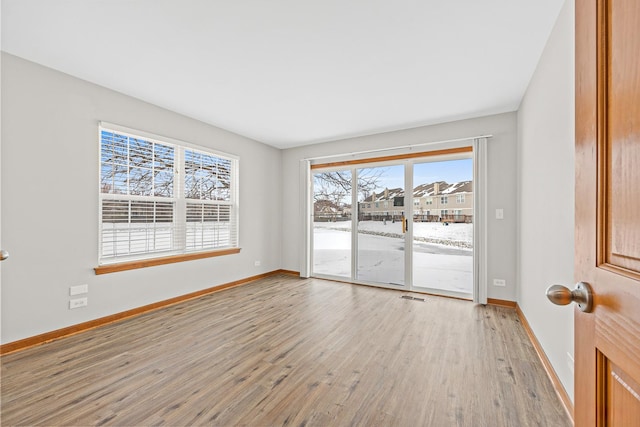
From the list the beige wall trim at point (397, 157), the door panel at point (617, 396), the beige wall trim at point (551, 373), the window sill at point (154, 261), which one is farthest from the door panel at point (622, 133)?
the window sill at point (154, 261)

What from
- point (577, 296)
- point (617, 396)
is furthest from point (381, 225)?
point (617, 396)

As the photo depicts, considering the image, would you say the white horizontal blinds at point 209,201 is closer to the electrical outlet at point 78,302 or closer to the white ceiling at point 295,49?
the white ceiling at point 295,49

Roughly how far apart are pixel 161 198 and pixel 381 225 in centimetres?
326

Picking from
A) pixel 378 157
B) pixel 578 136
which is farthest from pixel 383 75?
pixel 578 136

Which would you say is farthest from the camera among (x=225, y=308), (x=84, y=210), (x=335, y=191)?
(x=335, y=191)

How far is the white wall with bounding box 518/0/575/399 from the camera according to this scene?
5.38ft

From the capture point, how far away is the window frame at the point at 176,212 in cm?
293

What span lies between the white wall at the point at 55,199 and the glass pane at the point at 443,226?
3.21 meters

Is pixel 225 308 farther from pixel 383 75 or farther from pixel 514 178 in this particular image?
pixel 514 178

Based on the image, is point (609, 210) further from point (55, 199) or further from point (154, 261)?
point (154, 261)

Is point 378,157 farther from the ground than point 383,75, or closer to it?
closer to it

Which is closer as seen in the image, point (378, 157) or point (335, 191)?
point (378, 157)

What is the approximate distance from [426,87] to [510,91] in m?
0.97

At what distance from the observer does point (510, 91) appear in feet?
9.78
